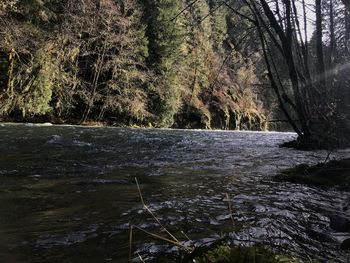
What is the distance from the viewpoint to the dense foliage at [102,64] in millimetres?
21562

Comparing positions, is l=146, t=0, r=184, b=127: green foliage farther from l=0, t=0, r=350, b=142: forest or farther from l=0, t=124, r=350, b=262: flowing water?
l=0, t=124, r=350, b=262: flowing water

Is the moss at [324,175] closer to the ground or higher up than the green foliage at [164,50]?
closer to the ground

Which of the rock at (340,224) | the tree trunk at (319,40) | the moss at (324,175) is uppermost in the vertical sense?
the tree trunk at (319,40)

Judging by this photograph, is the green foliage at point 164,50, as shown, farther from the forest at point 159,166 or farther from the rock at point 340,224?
the rock at point 340,224

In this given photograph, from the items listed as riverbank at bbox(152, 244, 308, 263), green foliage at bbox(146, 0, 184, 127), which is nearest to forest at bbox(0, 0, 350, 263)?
riverbank at bbox(152, 244, 308, 263)

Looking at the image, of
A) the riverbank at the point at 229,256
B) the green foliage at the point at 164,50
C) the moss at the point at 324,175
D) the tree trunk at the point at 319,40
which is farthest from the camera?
the green foliage at the point at 164,50

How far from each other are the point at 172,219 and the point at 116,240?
2.30 ft

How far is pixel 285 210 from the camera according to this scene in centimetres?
386

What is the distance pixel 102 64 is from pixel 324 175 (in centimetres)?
2411

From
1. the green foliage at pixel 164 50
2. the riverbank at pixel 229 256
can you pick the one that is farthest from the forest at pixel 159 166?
the green foliage at pixel 164 50

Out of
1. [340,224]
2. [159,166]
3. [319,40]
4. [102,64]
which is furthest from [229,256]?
[102,64]

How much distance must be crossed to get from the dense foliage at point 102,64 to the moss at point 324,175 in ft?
36.1

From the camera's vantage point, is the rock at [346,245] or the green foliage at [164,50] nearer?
the rock at [346,245]

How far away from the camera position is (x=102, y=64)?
1104 inches
